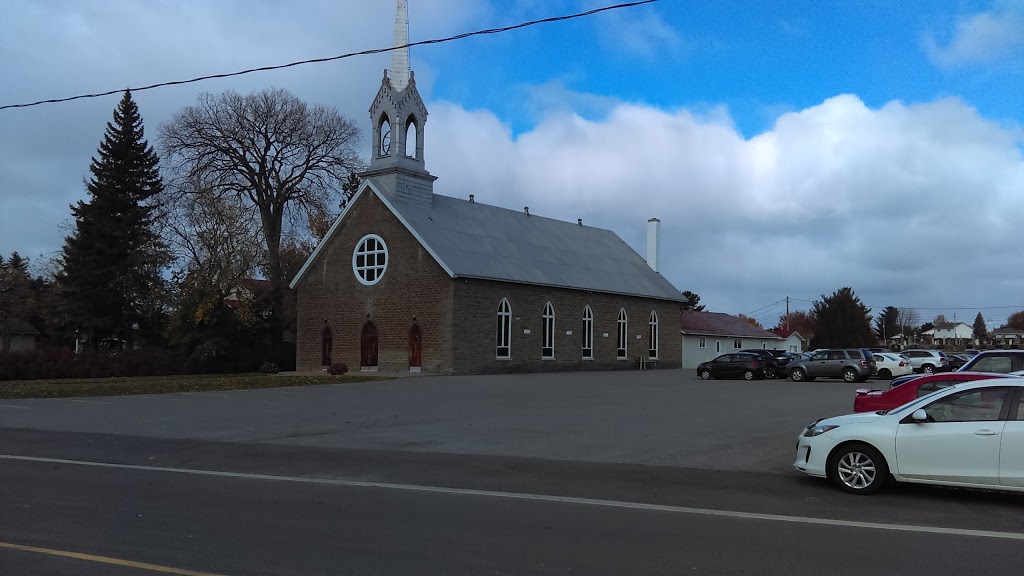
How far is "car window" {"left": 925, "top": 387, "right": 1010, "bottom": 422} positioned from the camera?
9.58 meters

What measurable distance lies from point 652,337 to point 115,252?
117 feet

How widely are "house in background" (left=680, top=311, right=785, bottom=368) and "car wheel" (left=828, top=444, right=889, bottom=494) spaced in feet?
160

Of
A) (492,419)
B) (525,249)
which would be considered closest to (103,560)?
Answer: (492,419)

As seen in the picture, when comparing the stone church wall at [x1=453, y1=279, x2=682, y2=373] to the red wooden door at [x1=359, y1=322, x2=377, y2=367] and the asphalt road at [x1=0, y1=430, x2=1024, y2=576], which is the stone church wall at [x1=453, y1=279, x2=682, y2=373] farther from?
the asphalt road at [x1=0, y1=430, x2=1024, y2=576]

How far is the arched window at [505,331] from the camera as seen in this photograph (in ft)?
140

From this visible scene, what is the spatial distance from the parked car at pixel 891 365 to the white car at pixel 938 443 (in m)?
32.8

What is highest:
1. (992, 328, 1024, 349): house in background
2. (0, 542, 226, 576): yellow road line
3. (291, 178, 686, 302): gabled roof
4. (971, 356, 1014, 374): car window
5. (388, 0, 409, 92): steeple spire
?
(388, 0, 409, 92): steeple spire

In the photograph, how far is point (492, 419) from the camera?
19188 millimetres

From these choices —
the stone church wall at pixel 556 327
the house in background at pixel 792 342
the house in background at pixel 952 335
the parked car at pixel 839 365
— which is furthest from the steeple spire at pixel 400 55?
the house in background at pixel 952 335

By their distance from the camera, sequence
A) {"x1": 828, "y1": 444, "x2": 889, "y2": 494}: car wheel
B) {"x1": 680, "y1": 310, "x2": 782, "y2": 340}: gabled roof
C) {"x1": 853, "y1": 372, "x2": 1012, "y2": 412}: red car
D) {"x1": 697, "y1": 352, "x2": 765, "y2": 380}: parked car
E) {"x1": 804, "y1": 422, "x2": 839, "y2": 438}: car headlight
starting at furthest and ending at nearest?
{"x1": 680, "y1": 310, "x2": 782, "y2": 340}: gabled roof, {"x1": 697, "y1": 352, "x2": 765, "y2": 380}: parked car, {"x1": 853, "y1": 372, "x2": 1012, "y2": 412}: red car, {"x1": 804, "y1": 422, "x2": 839, "y2": 438}: car headlight, {"x1": 828, "y1": 444, "x2": 889, "y2": 494}: car wheel

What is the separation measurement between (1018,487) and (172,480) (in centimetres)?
1036

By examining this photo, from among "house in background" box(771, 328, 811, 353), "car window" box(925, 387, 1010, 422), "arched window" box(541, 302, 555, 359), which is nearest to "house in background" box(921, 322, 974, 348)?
"house in background" box(771, 328, 811, 353)

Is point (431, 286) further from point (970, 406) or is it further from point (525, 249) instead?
point (970, 406)

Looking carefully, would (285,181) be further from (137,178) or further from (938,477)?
(938,477)
